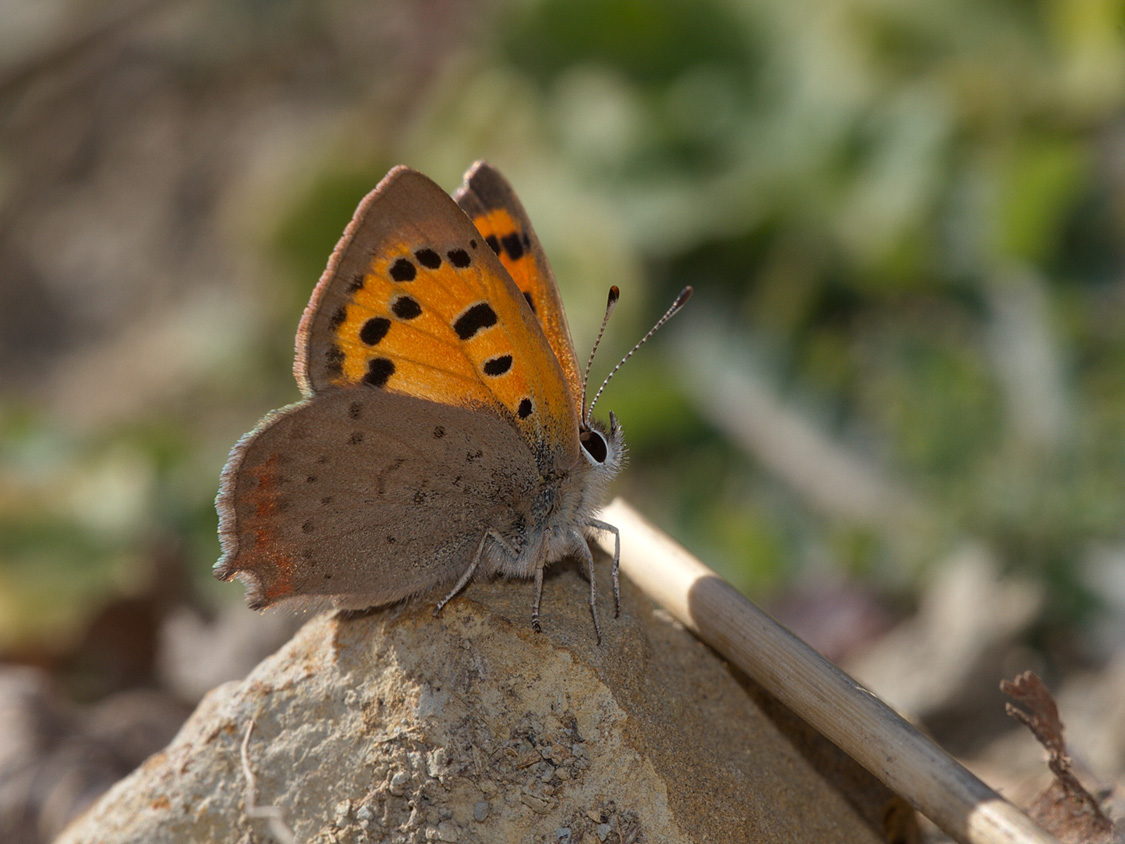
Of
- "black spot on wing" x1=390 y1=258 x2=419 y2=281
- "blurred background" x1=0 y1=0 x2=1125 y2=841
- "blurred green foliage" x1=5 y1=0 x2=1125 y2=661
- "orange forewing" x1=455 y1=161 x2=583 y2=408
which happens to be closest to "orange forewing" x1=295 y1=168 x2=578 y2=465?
"black spot on wing" x1=390 y1=258 x2=419 y2=281

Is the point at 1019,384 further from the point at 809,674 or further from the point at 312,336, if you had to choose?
the point at 312,336

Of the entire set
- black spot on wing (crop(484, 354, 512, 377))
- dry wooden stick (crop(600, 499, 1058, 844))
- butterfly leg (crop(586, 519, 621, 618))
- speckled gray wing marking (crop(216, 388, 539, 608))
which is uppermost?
black spot on wing (crop(484, 354, 512, 377))

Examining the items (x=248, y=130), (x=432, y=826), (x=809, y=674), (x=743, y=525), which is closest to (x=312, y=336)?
(x=432, y=826)

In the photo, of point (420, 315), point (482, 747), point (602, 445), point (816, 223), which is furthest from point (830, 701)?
point (816, 223)

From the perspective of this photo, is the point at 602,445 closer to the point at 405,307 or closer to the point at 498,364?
the point at 498,364

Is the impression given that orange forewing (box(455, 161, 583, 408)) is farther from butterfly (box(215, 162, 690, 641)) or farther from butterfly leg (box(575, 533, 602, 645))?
butterfly leg (box(575, 533, 602, 645))

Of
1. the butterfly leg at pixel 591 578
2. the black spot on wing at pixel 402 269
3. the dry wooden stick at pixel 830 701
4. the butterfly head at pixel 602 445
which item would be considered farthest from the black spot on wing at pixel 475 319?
the dry wooden stick at pixel 830 701
